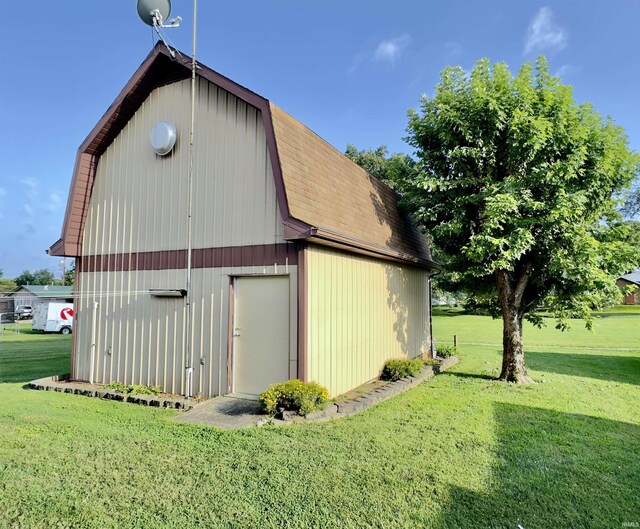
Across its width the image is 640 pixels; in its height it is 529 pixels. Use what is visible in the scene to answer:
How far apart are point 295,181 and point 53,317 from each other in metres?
25.8

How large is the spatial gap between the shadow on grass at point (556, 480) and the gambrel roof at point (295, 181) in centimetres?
389

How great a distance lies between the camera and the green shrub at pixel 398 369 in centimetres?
891

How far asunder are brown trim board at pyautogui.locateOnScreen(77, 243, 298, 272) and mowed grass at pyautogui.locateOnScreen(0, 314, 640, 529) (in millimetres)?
2677

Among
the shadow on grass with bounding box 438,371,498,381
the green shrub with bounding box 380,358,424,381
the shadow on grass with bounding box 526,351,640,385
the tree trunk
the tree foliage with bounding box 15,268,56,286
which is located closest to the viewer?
the green shrub with bounding box 380,358,424,381

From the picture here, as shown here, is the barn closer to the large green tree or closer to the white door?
the white door

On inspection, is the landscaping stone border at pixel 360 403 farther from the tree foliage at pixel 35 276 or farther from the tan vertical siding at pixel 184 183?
the tree foliage at pixel 35 276

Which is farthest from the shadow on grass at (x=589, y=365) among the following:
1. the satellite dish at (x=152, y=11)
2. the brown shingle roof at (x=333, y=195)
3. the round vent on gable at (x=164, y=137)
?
the satellite dish at (x=152, y=11)

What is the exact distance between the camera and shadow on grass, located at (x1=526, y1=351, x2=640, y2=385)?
34.0ft

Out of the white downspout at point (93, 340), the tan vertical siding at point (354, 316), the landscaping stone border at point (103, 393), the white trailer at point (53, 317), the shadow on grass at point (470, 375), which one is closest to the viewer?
the landscaping stone border at point (103, 393)

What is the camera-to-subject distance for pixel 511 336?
9484 mm

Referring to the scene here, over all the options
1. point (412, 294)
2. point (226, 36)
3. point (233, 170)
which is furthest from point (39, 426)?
point (226, 36)

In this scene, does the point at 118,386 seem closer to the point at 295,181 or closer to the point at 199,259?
the point at 199,259

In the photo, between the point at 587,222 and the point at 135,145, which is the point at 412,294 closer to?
the point at 587,222

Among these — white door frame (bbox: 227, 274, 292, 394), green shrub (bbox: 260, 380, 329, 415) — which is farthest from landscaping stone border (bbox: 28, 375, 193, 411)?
green shrub (bbox: 260, 380, 329, 415)
